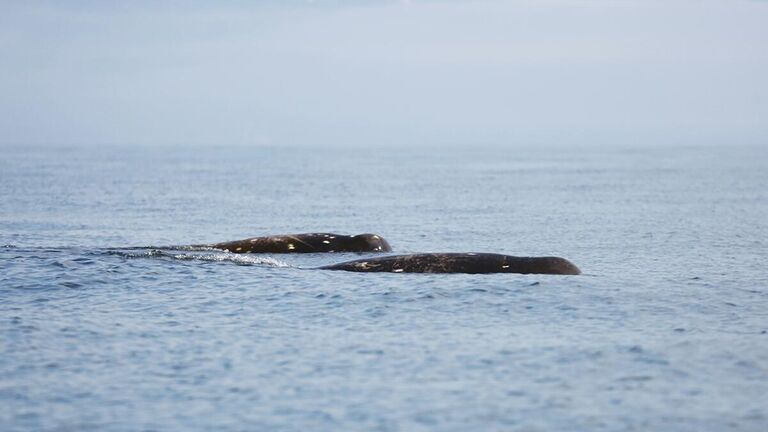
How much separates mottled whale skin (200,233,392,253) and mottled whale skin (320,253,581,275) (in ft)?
15.5

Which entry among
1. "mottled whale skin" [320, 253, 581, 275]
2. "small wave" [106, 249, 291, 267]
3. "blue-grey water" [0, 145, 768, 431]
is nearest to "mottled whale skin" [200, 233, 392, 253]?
"blue-grey water" [0, 145, 768, 431]

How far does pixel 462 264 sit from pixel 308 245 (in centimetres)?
711

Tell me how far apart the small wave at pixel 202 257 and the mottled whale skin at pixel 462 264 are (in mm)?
1905

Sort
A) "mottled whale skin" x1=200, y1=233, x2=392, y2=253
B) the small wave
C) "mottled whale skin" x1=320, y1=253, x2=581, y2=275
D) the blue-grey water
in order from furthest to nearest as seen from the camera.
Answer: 1. "mottled whale skin" x1=200, y1=233, x2=392, y2=253
2. the small wave
3. "mottled whale skin" x1=320, y1=253, x2=581, y2=275
4. the blue-grey water

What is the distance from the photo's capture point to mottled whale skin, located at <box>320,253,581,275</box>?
23.6 m

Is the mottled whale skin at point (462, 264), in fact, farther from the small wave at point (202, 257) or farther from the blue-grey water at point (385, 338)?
the small wave at point (202, 257)

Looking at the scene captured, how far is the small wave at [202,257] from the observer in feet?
84.5

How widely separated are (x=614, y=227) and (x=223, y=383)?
26.9m

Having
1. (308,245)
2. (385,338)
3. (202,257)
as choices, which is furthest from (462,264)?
(385,338)

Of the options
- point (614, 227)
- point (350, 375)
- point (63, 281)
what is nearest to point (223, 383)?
point (350, 375)

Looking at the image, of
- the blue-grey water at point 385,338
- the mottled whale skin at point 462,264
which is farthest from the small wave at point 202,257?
the mottled whale skin at point 462,264

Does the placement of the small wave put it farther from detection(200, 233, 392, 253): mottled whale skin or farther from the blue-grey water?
Answer: detection(200, 233, 392, 253): mottled whale skin

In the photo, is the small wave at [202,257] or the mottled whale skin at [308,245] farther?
the mottled whale skin at [308,245]

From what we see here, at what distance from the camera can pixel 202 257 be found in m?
26.0
